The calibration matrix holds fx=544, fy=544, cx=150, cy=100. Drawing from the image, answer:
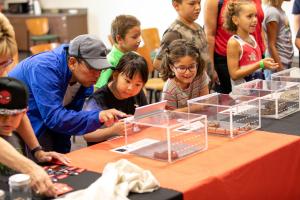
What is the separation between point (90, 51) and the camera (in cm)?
239

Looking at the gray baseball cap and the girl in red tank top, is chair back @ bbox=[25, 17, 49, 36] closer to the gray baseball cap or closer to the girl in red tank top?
the girl in red tank top

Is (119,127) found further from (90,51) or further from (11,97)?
(11,97)

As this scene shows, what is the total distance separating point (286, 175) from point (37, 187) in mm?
1148

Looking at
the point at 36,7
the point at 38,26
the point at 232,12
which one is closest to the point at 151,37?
the point at 232,12

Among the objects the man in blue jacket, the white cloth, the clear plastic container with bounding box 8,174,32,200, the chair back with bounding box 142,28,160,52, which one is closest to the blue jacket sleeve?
the man in blue jacket

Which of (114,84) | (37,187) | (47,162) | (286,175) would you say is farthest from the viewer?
(114,84)

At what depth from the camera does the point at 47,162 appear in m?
2.15

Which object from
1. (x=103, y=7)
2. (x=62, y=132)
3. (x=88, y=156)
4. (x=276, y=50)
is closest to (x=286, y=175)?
(x=88, y=156)

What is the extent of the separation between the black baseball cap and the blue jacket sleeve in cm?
52

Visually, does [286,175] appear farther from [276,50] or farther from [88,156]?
[276,50]

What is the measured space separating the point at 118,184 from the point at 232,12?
6.64 ft

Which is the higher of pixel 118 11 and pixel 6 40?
pixel 6 40

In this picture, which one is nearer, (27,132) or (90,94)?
(27,132)

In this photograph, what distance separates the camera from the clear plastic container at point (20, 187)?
1.67m
